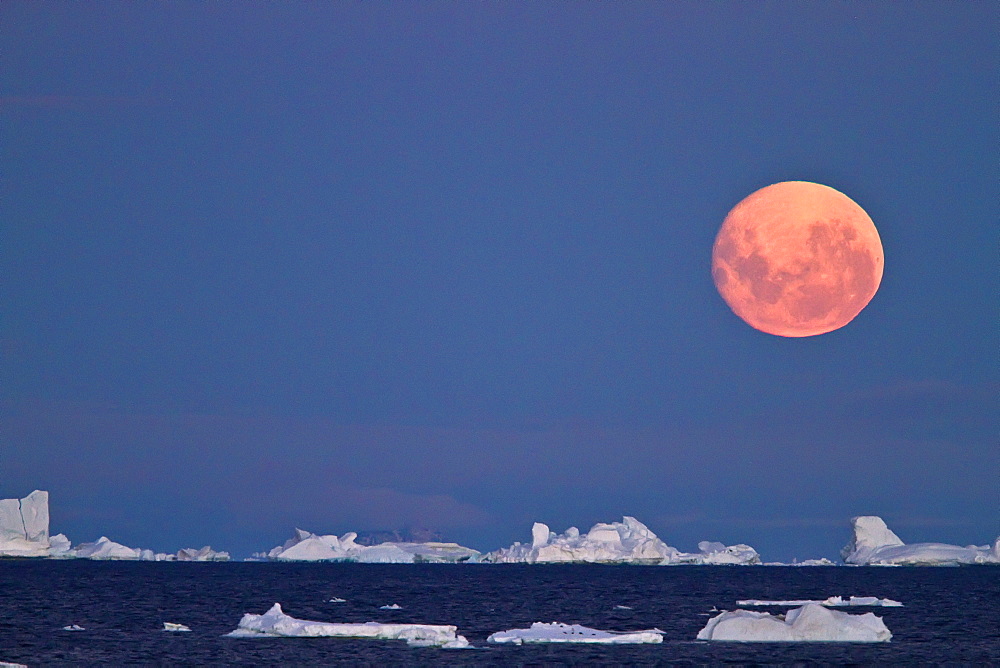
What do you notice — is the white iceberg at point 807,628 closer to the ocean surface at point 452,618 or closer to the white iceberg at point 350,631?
the ocean surface at point 452,618

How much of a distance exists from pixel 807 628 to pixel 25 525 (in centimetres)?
14301

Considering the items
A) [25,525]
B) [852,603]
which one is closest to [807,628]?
[852,603]

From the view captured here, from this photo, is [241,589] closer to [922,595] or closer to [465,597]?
[465,597]

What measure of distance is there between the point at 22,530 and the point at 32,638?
124299 mm

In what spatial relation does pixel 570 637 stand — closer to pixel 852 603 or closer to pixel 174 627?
pixel 174 627

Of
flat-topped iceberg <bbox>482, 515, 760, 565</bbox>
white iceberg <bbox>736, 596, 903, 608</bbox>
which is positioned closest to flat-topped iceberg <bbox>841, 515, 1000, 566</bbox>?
flat-topped iceberg <bbox>482, 515, 760, 565</bbox>


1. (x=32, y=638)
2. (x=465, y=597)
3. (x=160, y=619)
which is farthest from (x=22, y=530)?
(x=32, y=638)

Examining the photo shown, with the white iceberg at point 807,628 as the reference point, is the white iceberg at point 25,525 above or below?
above

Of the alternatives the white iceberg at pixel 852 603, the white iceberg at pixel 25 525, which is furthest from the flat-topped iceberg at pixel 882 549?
the white iceberg at pixel 25 525

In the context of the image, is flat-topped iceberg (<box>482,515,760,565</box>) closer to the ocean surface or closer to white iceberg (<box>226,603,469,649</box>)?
the ocean surface

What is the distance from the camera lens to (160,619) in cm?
6334

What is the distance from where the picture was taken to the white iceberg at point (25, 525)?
163m

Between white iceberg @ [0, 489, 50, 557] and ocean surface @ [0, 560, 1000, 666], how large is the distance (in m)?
45.9

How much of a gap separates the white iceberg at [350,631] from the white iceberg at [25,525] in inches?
4968
